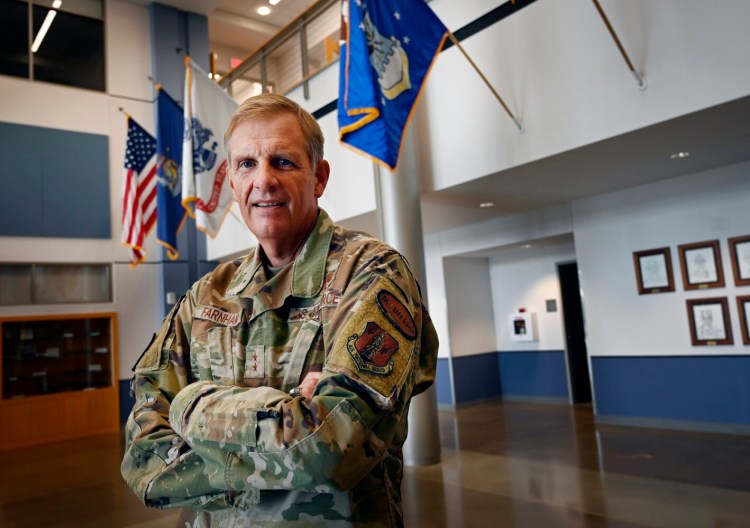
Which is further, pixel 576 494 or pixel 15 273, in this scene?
pixel 15 273

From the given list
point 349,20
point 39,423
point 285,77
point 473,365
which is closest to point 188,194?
point 285,77

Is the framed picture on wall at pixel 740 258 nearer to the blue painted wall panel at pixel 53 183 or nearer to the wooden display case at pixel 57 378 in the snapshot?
the wooden display case at pixel 57 378

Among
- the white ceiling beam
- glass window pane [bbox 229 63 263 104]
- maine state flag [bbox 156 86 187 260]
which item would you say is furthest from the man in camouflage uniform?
the white ceiling beam

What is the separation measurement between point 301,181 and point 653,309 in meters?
6.79

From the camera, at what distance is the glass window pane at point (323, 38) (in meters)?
7.97

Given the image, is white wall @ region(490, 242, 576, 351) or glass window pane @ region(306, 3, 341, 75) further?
white wall @ region(490, 242, 576, 351)

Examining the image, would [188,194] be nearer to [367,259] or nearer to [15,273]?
[15,273]

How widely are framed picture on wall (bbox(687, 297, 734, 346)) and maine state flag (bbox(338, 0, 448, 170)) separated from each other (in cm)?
418

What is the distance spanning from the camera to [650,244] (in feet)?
22.9

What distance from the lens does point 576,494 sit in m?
4.62

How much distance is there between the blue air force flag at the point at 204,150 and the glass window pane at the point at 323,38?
1.34m

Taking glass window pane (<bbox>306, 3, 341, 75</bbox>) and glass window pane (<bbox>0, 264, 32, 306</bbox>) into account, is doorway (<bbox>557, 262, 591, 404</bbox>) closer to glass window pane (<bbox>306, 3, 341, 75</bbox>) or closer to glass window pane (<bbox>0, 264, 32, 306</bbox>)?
glass window pane (<bbox>306, 3, 341, 75</bbox>)

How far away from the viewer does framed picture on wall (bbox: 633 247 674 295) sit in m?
6.78

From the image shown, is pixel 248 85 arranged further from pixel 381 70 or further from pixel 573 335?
pixel 573 335
